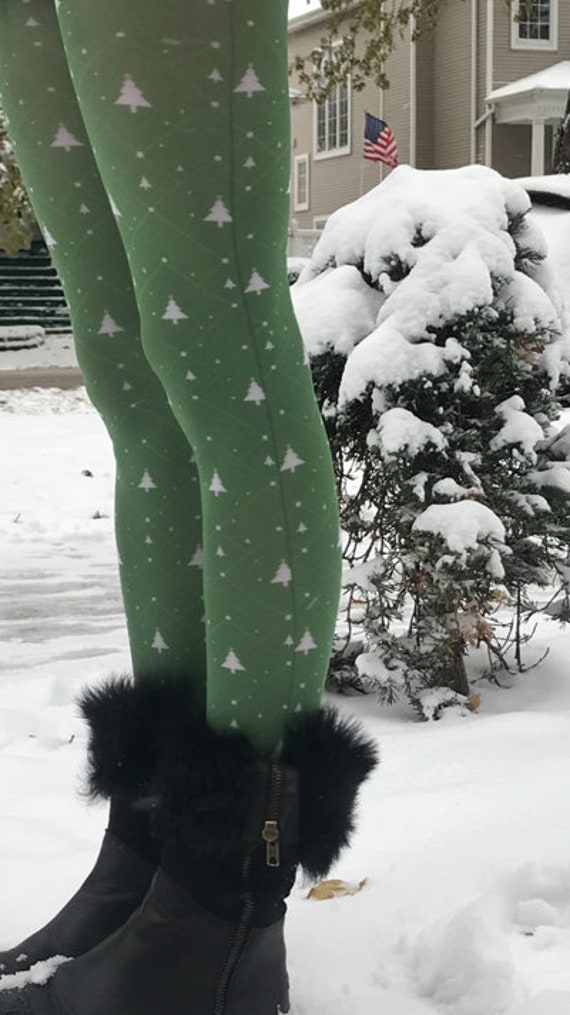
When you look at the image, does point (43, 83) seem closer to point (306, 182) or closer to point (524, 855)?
point (524, 855)

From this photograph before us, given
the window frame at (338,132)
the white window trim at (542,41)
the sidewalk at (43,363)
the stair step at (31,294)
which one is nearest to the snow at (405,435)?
the sidewalk at (43,363)

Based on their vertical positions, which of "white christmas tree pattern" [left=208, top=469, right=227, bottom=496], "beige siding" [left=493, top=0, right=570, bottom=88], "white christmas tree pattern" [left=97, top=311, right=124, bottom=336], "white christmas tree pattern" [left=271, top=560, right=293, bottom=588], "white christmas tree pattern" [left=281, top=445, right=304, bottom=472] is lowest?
"white christmas tree pattern" [left=271, top=560, right=293, bottom=588]

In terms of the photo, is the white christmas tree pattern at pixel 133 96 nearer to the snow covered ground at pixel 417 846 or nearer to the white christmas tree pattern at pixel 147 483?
the white christmas tree pattern at pixel 147 483

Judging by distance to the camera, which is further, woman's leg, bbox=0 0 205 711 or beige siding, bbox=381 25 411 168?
beige siding, bbox=381 25 411 168

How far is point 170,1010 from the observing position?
125 cm

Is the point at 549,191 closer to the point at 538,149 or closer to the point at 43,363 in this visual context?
the point at 43,363

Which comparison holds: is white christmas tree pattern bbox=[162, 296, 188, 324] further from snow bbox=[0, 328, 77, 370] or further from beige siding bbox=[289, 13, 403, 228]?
beige siding bbox=[289, 13, 403, 228]

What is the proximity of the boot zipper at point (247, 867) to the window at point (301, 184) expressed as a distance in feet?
86.2

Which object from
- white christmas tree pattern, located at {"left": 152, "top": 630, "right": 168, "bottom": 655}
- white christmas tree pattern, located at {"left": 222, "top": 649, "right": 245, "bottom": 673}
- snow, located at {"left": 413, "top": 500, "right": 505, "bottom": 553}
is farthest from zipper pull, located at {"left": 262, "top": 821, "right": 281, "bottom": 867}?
snow, located at {"left": 413, "top": 500, "right": 505, "bottom": 553}

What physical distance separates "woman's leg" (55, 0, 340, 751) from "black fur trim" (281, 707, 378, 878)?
0.03 m

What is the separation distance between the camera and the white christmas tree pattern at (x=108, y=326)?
145cm

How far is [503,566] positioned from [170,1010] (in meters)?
1.75

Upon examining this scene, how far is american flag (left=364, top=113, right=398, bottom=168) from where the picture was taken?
17.4 meters

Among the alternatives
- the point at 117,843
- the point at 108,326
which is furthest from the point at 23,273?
the point at 117,843
